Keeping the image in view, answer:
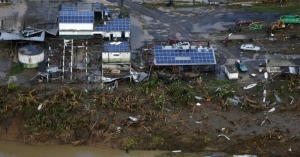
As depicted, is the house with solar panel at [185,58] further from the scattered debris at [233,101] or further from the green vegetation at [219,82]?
the scattered debris at [233,101]

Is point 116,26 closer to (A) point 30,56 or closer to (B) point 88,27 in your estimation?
(B) point 88,27

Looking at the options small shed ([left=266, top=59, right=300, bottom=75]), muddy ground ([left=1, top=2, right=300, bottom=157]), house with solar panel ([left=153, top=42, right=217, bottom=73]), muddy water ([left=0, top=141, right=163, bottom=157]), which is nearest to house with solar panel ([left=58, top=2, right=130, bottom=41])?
house with solar panel ([left=153, top=42, right=217, bottom=73])

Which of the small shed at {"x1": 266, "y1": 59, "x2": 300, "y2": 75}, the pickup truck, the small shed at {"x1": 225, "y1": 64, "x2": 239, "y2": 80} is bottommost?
the small shed at {"x1": 225, "y1": 64, "x2": 239, "y2": 80}

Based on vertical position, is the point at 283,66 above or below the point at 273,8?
below

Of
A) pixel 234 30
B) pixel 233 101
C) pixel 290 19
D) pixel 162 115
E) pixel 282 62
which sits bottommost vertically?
pixel 162 115

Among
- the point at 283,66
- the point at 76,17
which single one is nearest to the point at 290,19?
the point at 283,66

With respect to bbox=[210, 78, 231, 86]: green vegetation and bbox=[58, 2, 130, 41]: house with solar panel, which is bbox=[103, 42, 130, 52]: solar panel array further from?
bbox=[210, 78, 231, 86]: green vegetation

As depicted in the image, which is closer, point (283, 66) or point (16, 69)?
point (16, 69)

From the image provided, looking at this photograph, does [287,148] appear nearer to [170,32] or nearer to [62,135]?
[62,135]
